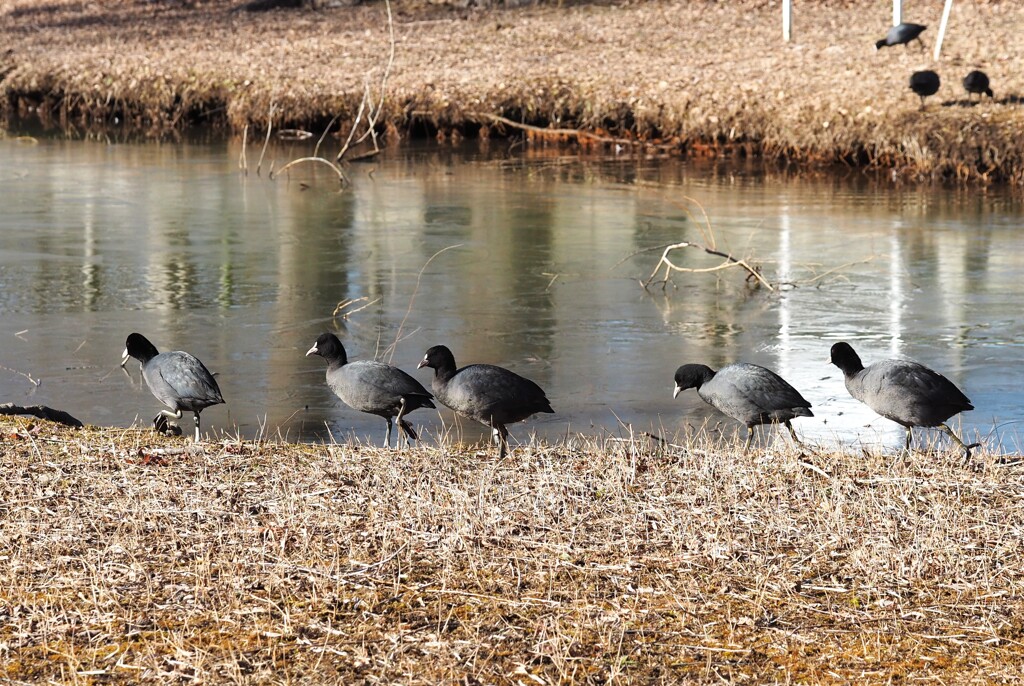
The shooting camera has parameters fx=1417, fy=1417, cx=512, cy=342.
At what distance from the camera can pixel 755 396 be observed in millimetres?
7977

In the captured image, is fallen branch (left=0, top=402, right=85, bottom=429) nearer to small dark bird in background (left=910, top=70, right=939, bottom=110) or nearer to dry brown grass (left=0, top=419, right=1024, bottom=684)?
dry brown grass (left=0, top=419, right=1024, bottom=684)

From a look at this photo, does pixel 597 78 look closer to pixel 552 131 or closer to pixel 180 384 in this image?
pixel 552 131

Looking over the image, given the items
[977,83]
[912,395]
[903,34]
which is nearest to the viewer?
[912,395]

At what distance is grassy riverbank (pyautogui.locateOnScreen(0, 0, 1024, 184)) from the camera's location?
73.4 ft

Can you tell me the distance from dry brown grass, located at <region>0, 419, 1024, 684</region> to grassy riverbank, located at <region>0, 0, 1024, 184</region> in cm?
1524

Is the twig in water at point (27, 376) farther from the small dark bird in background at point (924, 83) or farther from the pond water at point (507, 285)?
the small dark bird in background at point (924, 83)

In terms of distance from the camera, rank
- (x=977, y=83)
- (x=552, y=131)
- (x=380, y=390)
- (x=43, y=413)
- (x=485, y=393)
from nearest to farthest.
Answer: (x=485, y=393) < (x=380, y=390) < (x=43, y=413) < (x=977, y=83) < (x=552, y=131)

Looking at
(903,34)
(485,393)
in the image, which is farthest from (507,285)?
(903,34)

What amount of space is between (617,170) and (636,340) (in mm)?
10577

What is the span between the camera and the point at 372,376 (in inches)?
327

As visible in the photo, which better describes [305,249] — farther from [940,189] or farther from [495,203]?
[940,189]

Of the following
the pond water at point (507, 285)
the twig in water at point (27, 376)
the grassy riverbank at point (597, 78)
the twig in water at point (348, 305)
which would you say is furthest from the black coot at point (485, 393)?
the grassy riverbank at point (597, 78)

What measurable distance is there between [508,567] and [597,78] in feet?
68.9

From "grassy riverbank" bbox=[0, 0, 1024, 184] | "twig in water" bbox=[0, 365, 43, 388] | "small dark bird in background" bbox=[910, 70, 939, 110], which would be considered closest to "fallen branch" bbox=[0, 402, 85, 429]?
"twig in water" bbox=[0, 365, 43, 388]
